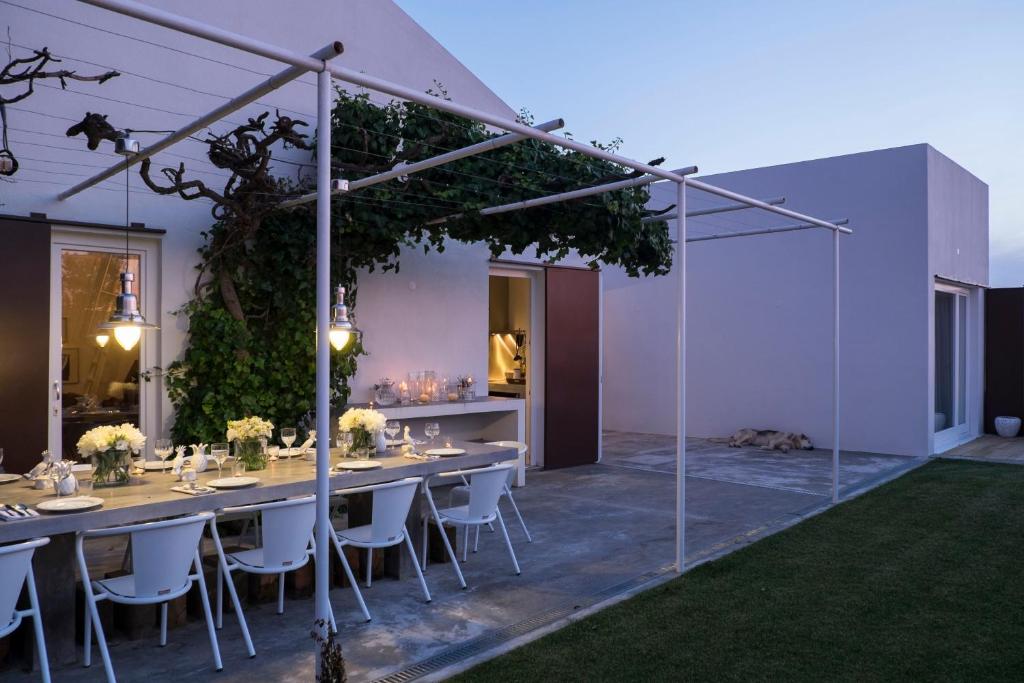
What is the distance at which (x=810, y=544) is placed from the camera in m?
6.02

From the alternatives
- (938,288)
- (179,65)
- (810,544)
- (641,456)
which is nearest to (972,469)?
(938,288)

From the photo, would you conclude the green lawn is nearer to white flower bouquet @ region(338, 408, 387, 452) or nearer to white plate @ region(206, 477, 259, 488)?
white plate @ region(206, 477, 259, 488)

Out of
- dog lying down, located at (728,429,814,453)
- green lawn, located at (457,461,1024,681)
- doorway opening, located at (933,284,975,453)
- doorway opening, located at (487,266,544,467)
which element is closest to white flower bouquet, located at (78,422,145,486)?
green lawn, located at (457,461,1024,681)

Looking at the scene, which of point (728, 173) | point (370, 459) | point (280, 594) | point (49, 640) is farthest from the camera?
point (728, 173)

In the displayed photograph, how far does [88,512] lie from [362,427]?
1.97 metres

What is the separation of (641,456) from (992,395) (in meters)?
6.67

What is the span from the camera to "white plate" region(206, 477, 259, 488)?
4.25 m

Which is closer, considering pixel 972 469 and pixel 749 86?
pixel 972 469

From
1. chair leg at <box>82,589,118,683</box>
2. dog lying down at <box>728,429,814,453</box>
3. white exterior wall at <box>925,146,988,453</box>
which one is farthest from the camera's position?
dog lying down at <box>728,429,814,453</box>

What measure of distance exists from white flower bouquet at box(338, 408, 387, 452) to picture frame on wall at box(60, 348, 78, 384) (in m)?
2.35

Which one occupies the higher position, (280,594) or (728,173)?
(728,173)

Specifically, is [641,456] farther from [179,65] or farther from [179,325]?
[179,65]

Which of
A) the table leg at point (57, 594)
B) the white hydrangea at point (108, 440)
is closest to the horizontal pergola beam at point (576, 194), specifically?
the white hydrangea at point (108, 440)

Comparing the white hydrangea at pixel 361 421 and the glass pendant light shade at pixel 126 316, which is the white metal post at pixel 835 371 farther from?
the glass pendant light shade at pixel 126 316
